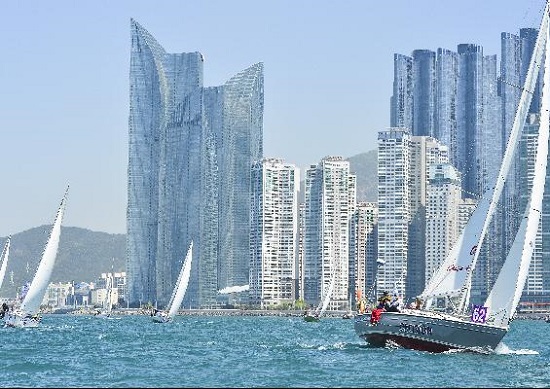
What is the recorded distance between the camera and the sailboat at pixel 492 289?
50.1 metres

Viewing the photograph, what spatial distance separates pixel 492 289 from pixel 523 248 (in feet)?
6.92

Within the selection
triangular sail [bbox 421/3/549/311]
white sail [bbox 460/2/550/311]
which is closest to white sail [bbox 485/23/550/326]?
white sail [bbox 460/2/550/311]

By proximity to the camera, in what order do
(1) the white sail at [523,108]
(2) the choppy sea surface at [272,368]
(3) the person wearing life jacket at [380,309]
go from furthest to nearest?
(3) the person wearing life jacket at [380,309], (1) the white sail at [523,108], (2) the choppy sea surface at [272,368]

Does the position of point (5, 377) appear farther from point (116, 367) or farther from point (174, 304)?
point (174, 304)

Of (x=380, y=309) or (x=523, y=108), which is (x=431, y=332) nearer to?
(x=380, y=309)

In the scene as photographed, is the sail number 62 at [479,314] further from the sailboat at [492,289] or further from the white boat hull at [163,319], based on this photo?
the white boat hull at [163,319]

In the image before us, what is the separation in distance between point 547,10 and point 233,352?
71.2ft

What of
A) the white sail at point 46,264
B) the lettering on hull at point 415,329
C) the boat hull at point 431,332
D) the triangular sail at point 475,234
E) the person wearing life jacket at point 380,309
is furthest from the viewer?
the white sail at point 46,264

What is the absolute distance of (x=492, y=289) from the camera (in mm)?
50562

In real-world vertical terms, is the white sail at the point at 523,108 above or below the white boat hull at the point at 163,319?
above

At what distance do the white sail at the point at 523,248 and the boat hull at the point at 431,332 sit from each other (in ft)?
2.88

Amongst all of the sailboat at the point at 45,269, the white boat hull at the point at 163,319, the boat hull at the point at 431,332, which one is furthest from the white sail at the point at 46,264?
the white boat hull at the point at 163,319

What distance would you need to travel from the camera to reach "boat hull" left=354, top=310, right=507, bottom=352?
51156 mm

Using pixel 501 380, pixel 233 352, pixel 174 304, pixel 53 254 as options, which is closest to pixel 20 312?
pixel 53 254
